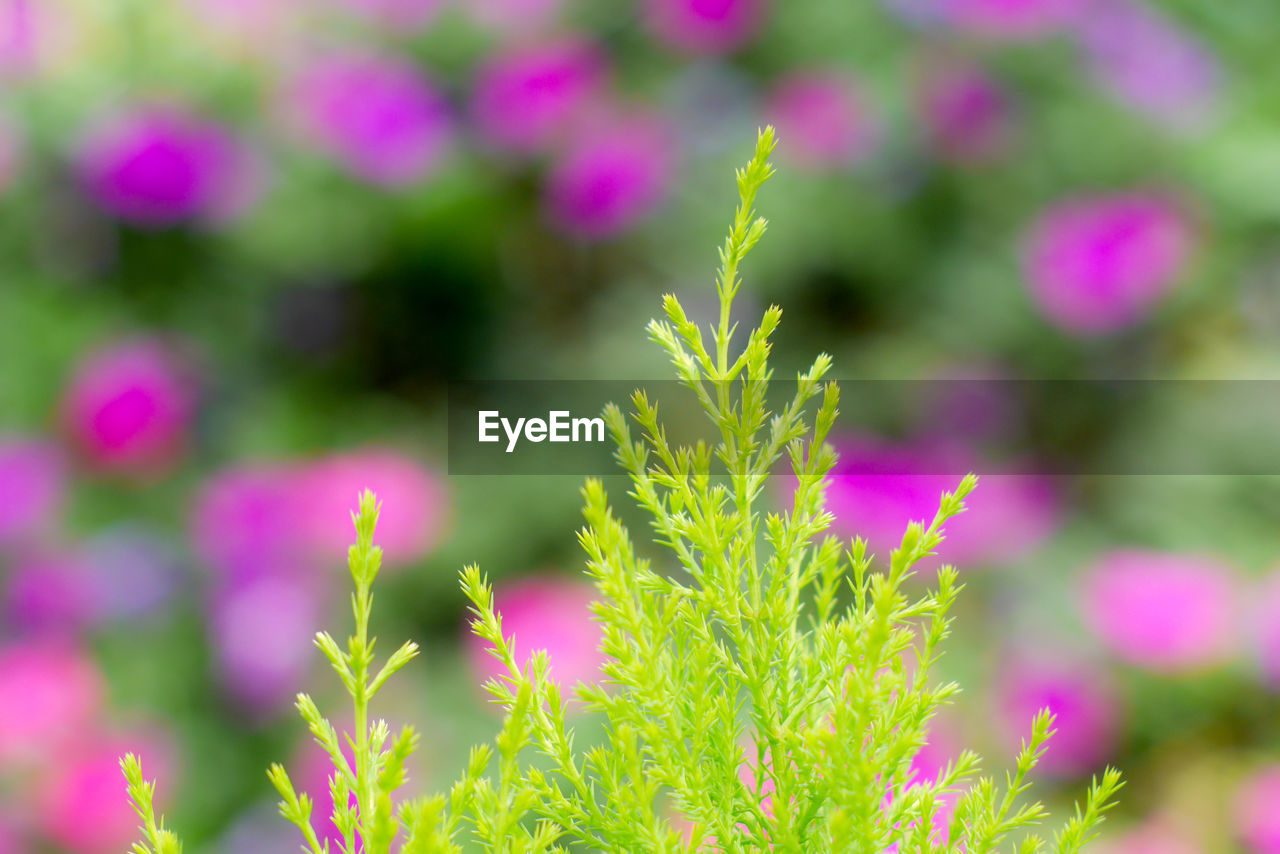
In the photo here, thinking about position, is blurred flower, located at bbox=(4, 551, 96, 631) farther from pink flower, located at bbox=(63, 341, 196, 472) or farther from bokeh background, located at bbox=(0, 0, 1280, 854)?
pink flower, located at bbox=(63, 341, 196, 472)

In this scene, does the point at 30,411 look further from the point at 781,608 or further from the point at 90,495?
the point at 781,608

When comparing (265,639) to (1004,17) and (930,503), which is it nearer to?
(930,503)

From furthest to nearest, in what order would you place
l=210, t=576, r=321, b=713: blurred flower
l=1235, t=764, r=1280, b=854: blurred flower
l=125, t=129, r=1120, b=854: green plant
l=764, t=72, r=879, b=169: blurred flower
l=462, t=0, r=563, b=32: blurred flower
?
l=462, t=0, r=563, b=32: blurred flower → l=764, t=72, r=879, b=169: blurred flower → l=210, t=576, r=321, b=713: blurred flower → l=1235, t=764, r=1280, b=854: blurred flower → l=125, t=129, r=1120, b=854: green plant

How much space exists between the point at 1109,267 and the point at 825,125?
1.53 feet

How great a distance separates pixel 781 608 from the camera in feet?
1.45

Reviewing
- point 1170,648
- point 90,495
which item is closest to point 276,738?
point 90,495

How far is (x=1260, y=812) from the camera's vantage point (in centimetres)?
144

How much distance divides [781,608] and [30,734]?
1.43 metres

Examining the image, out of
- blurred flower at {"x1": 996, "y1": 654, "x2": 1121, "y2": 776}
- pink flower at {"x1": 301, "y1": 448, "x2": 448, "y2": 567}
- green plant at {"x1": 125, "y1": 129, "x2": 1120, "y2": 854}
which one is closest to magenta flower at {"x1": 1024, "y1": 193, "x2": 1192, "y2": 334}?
blurred flower at {"x1": 996, "y1": 654, "x2": 1121, "y2": 776}

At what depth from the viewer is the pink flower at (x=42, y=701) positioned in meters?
1.58

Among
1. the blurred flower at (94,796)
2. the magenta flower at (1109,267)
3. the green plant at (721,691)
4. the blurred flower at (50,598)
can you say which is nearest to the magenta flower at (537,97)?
the magenta flower at (1109,267)

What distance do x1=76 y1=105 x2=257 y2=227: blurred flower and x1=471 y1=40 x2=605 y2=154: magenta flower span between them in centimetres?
40

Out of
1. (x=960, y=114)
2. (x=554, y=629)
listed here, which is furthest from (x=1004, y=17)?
(x=554, y=629)

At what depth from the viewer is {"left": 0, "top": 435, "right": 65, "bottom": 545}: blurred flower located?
176 cm
